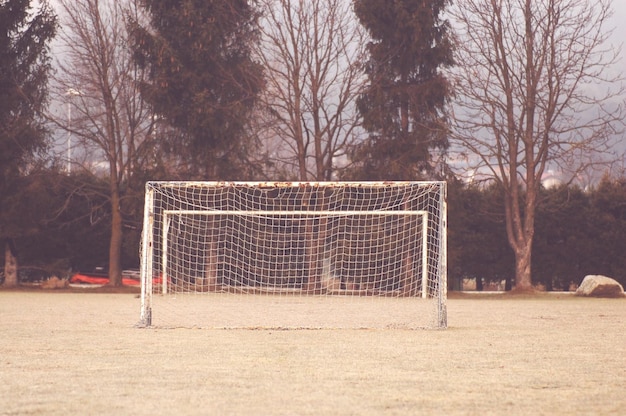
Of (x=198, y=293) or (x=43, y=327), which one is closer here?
(x=43, y=327)

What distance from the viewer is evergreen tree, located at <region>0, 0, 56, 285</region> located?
24.0m

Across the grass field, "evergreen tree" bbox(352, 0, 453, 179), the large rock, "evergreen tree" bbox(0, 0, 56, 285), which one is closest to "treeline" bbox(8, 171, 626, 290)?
"evergreen tree" bbox(0, 0, 56, 285)

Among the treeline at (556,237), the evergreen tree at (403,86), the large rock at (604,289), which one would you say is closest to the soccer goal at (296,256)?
the evergreen tree at (403,86)

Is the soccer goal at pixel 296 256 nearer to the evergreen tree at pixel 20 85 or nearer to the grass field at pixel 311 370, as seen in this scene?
the evergreen tree at pixel 20 85

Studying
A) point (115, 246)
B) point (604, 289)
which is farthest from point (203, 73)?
point (604, 289)

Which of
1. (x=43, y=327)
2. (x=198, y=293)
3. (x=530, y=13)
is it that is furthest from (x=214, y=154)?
(x=43, y=327)

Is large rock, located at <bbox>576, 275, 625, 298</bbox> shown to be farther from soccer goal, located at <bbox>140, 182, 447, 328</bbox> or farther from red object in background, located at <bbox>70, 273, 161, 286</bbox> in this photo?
red object in background, located at <bbox>70, 273, 161, 286</bbox>

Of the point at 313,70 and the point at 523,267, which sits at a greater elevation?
the point at 313,70

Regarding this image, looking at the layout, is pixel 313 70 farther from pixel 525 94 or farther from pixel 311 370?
pixel 311 370

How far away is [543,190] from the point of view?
25516 millimetres

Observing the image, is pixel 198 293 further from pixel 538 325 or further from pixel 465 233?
pixel 538 325

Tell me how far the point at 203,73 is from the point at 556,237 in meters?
10.3

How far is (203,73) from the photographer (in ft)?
78.7

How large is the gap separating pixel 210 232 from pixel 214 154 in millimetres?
3106
